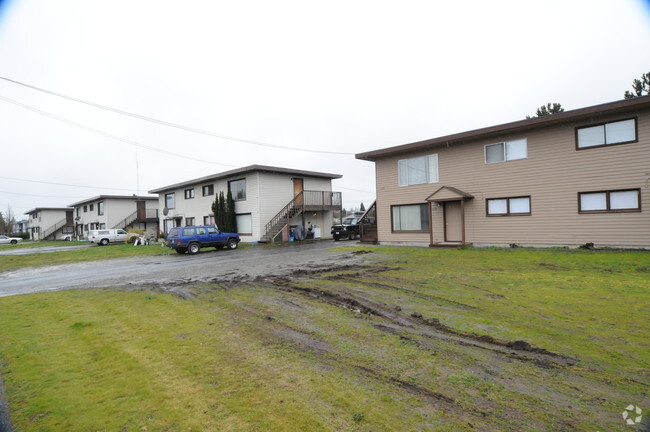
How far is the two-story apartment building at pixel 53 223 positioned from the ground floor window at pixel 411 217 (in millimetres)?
64968

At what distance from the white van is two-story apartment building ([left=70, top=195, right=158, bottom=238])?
20.2 feet

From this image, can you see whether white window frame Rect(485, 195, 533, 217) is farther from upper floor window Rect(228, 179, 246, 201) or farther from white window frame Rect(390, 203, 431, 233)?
upper floor window Rect(228, 179, 246, 201)

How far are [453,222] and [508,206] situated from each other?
9.42 ft

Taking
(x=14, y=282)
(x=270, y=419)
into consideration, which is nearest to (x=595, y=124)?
(x=270, y=419)

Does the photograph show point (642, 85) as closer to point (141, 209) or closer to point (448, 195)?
point (448, 195)

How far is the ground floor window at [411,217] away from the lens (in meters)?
19.7

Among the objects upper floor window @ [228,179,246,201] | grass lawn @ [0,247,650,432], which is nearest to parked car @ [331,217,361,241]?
upper floor window @ [228,179,246,201]

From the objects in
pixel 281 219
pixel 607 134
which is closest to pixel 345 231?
pixel 281 219

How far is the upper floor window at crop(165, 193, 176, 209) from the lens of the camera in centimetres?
4016

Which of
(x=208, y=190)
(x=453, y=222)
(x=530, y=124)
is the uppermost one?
(x=530, y=124)

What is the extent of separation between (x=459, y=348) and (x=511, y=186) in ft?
46.8

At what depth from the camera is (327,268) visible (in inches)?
492

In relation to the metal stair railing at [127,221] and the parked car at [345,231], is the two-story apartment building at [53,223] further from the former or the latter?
the parked car at [345,231]

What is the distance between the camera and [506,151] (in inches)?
658
